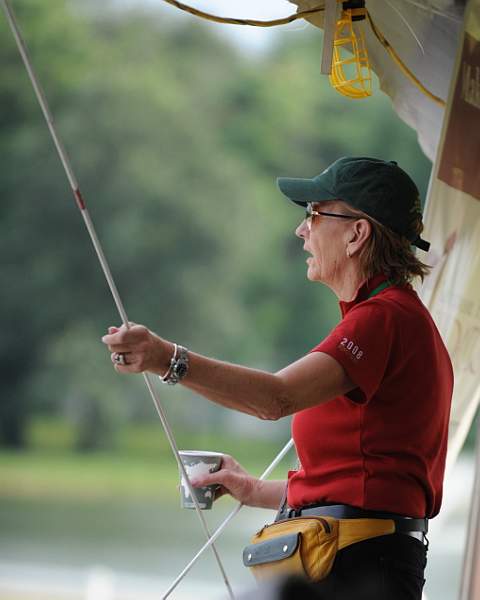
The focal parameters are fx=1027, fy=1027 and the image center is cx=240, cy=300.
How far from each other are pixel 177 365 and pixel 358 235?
46 cm

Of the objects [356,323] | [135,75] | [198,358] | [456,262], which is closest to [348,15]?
[456,262]

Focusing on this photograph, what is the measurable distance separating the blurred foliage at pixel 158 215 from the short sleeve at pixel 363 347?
721 inches

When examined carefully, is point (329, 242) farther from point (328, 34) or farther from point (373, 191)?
point (328, 34)

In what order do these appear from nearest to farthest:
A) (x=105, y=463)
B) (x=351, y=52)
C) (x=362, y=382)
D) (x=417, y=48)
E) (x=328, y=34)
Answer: (x=362, y=382) → (x=328, y=34) → (x=351, y=52) → (x=417, y=48) → (x=105, y=463)

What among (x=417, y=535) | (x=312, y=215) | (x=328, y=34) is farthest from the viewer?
(x=328, y=34)

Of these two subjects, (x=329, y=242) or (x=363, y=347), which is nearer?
(x=363, y=347)

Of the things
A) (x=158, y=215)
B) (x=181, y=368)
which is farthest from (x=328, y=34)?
(x=158, y=215)

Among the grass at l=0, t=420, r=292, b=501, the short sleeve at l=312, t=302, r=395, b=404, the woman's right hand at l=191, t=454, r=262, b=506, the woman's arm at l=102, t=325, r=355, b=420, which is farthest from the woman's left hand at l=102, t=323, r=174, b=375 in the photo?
the grass at l=0, t=420, r=292, b=501

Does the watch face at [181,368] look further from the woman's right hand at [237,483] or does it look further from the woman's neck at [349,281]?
the woman's right hand at [237,483]

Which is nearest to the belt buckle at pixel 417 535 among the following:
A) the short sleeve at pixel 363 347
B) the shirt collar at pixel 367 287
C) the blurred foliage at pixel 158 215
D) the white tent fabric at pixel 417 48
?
the short sleeve at pixel 363 347

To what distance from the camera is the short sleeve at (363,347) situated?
5.57ft

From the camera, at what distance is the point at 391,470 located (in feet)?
5.78

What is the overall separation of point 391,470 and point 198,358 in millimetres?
402

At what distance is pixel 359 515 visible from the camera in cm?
176
